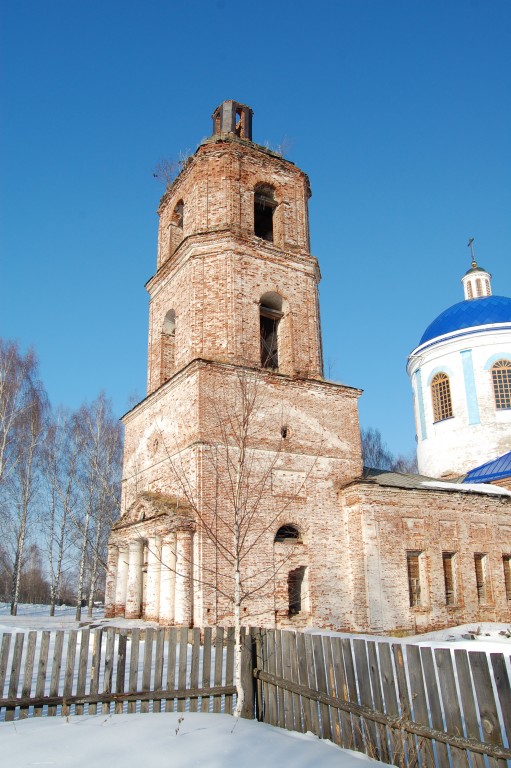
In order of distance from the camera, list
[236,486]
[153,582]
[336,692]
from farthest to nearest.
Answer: [153,582] < [236,486] < [336,692]

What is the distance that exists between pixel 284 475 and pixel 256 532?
5.13 feet

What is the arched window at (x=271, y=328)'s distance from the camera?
623 inches

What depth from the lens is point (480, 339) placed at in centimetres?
2405

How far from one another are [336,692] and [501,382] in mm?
20774

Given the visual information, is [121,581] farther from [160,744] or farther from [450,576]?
[160,744]

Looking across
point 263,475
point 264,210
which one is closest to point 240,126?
point 264,210

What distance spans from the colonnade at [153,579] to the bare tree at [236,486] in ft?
1.59

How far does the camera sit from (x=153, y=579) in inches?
521

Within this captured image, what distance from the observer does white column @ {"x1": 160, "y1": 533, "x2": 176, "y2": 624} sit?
12164 mm

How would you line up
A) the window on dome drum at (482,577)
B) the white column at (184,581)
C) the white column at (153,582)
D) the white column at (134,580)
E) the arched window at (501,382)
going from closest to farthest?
the white column at (184,581)
the white column at (153,582)
the white column at (134,580)
the window on dome drum at (482,577)
the arched window at (501,382)

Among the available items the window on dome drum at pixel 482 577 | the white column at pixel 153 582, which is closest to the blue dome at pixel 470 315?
the window on dome drum at pixel 482 577

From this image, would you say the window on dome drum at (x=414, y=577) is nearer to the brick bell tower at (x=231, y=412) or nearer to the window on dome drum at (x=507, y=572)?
the brick bell tower at (x=231, y=412)

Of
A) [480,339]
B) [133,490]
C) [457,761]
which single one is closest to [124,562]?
[133,490]

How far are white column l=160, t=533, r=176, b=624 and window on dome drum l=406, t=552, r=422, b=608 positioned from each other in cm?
568
